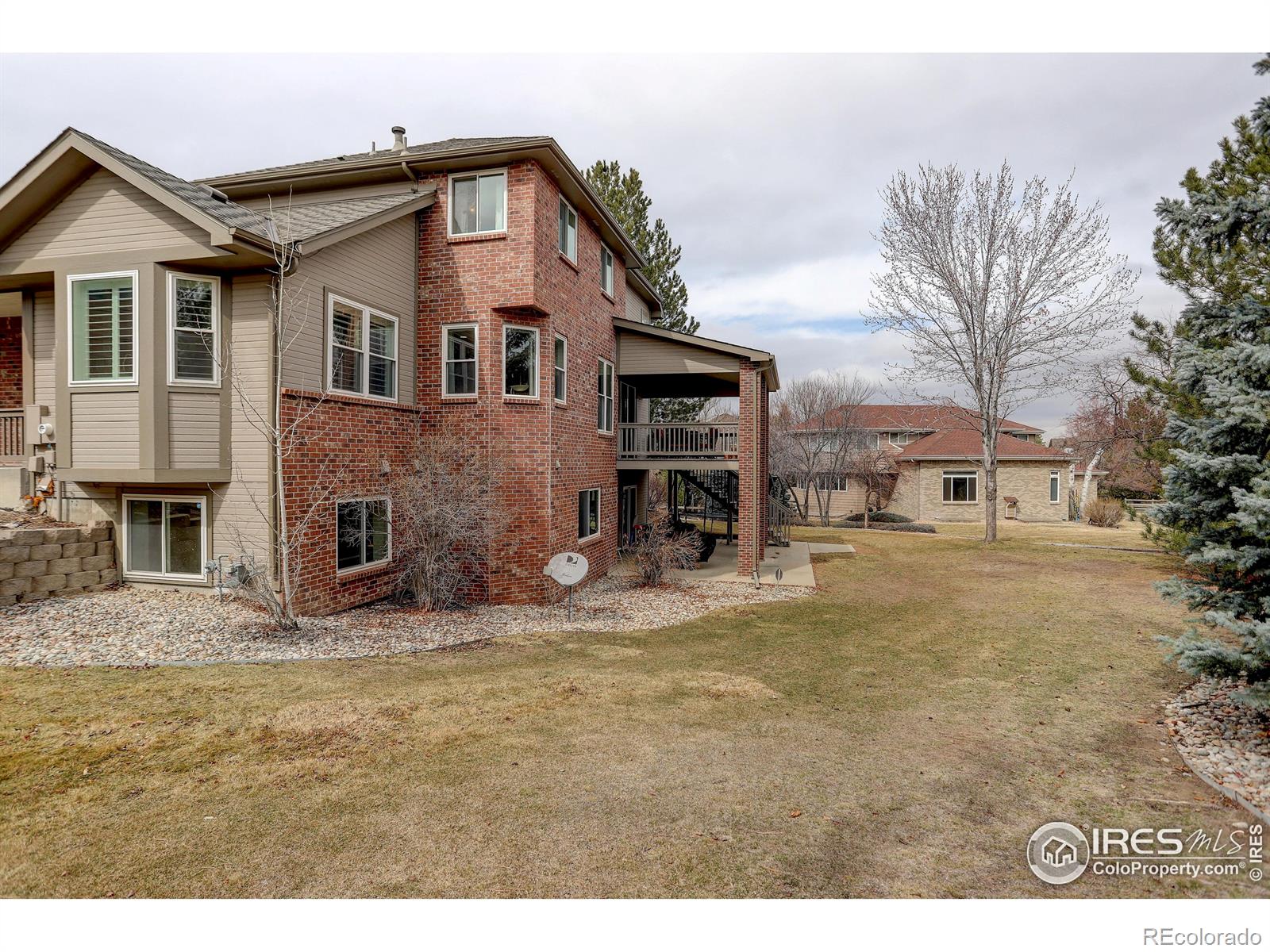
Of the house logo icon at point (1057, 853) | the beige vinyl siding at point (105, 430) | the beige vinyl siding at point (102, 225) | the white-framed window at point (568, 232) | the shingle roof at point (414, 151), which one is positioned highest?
the shingle roof at point (414, 151)

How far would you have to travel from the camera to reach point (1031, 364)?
71.7 feet

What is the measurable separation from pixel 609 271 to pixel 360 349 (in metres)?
8.10

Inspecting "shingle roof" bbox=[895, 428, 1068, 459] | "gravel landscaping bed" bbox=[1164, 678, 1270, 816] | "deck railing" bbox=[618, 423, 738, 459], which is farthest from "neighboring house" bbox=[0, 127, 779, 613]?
"shingle roof" bbox=[895, 428, 1068, 459]

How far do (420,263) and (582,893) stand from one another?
12102 millimetres

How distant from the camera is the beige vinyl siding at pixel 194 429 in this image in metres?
9.72

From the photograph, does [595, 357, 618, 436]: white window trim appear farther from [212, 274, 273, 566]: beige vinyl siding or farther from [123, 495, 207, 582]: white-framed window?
[123, 495, 207, 582]: white-framed window

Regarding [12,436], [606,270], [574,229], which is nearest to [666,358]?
[606,270]

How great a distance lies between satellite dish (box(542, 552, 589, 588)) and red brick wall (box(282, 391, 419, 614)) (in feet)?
10.9

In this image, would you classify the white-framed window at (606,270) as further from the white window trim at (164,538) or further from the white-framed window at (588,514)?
the white window trim at (164,538)

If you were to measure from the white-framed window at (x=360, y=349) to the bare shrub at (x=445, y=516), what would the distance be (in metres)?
1.48

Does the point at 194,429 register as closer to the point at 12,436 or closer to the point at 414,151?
the point at 12,436

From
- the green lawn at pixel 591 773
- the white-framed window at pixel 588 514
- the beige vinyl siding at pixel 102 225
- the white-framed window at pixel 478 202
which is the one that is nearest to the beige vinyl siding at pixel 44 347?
the beige vinyl siding at pixel 102 225

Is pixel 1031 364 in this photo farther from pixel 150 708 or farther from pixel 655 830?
pixel 150 708

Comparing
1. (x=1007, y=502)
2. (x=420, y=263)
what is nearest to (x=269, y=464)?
(x=420, y=263)
